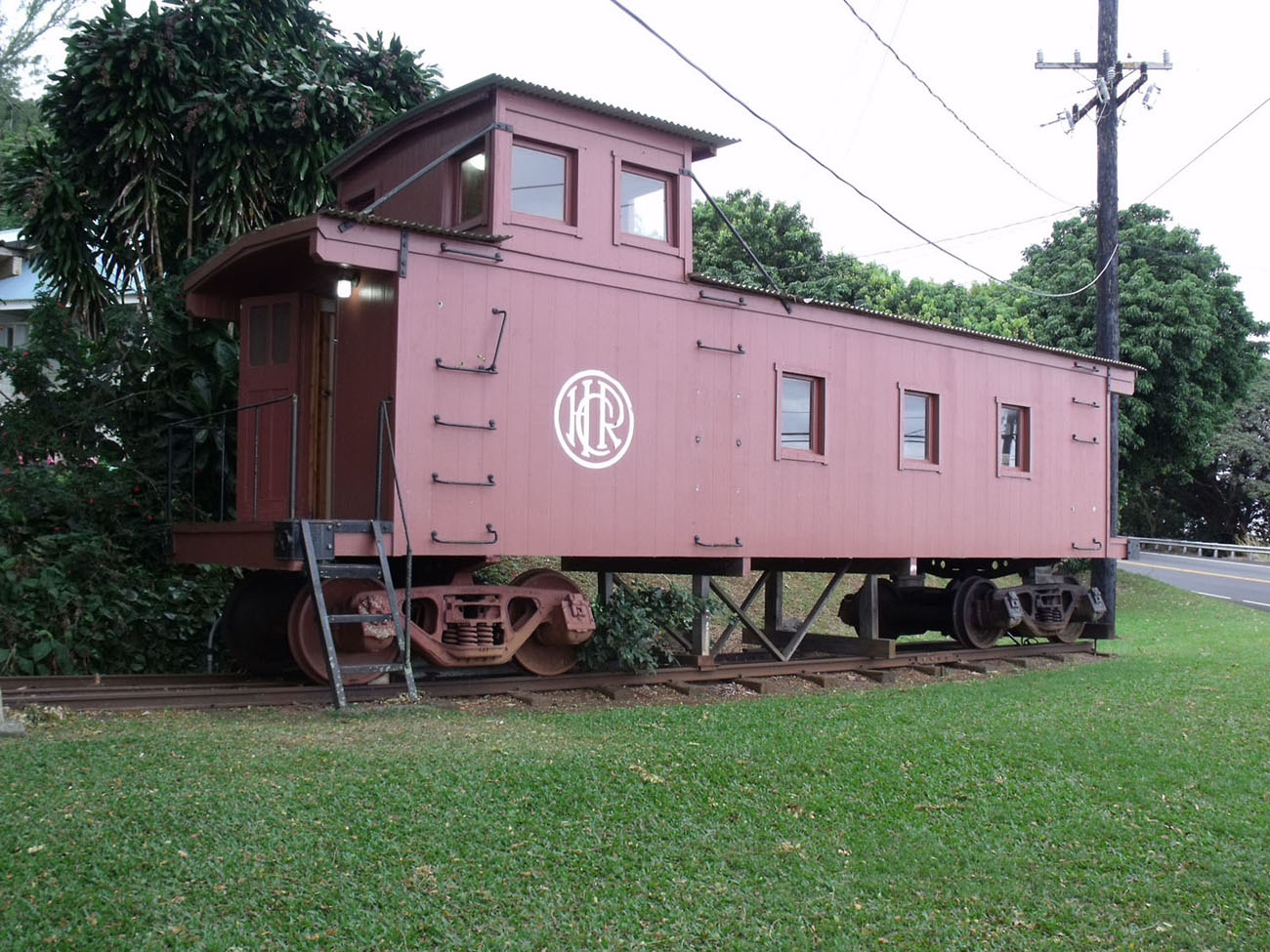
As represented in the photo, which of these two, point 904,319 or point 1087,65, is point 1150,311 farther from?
point 904,319

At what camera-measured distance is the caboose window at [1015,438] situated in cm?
1326

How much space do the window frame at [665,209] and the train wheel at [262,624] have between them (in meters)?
3.90

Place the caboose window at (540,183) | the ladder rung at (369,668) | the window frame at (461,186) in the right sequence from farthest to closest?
the caboose window at (540,183) < the window frame at (461,186) < the ladder rung at (369,668)

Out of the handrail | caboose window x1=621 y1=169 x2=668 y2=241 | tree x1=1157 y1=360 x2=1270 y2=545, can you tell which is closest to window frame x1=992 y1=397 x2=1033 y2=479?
caboose window x1=621 y1=169 x2=668 y2=241

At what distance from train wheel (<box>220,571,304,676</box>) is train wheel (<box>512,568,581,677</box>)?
1.89 metres

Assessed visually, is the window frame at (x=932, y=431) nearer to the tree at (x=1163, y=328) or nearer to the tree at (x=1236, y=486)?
the tree at (x=1163, y=328)

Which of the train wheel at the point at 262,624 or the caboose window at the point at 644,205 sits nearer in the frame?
the train wheel at the point at 262,624

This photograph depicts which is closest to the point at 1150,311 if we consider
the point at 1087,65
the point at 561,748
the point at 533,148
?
the point at 1087,65

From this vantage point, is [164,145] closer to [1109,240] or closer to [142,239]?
[142,239]

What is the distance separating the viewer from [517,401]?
29.4ft

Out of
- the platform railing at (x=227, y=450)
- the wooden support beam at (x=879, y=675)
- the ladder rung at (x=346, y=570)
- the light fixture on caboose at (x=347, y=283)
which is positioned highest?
the light fixture on caboose at (x=347, y=283)

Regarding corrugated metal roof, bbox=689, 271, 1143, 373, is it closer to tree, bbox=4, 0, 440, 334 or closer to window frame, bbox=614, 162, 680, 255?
window frame, bbox=614, 162, 680, 255

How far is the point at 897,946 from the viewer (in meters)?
4.43

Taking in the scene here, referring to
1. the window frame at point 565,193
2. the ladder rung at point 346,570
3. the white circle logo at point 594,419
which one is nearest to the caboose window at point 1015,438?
the white circle logo at point 594,419
